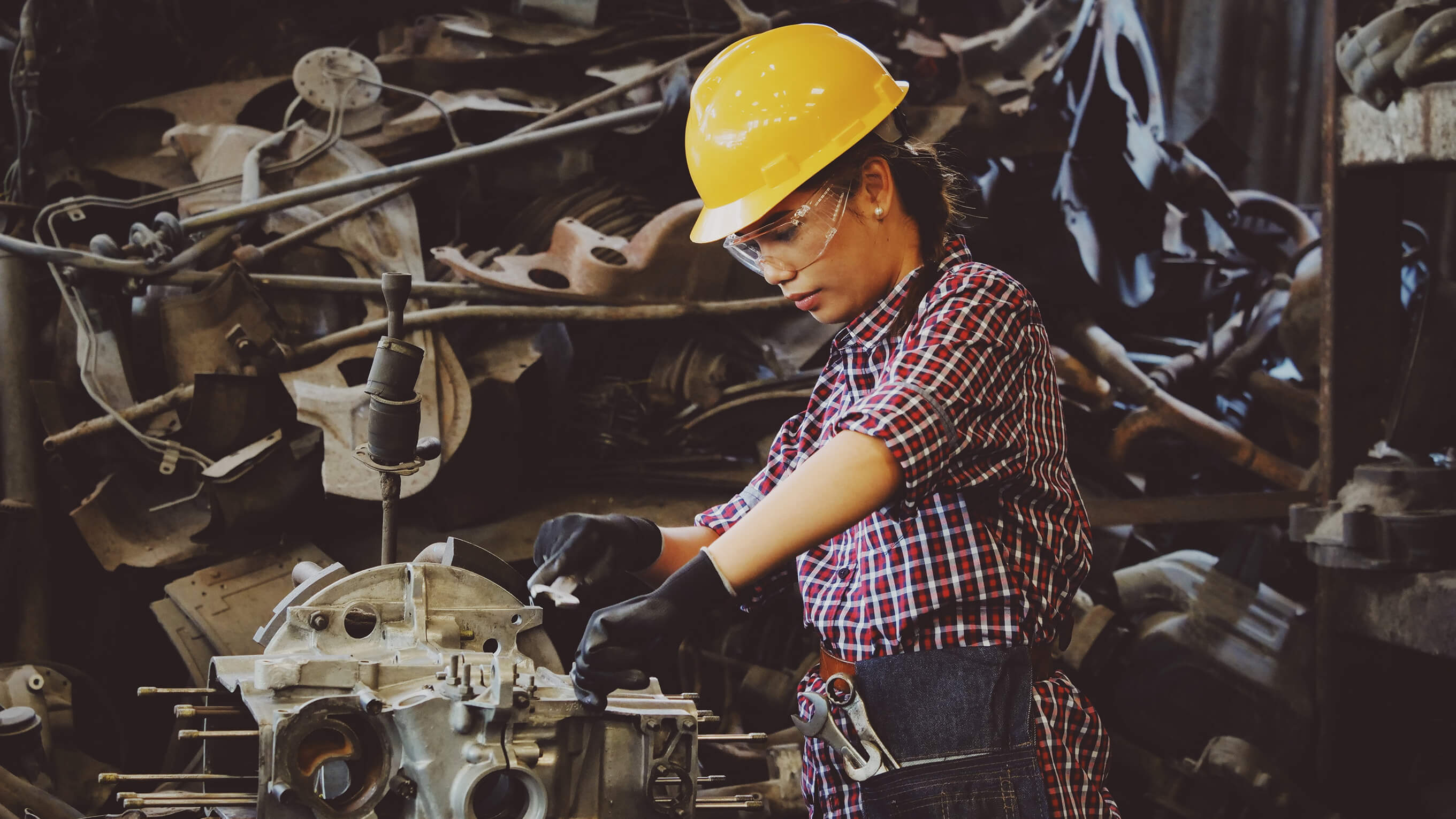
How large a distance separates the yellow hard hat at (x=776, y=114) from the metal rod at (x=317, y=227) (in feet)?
7.04

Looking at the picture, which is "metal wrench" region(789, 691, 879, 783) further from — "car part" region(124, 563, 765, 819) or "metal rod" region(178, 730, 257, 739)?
"metal rod" region(178, 730, 257, 739)

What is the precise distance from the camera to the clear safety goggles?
151 cm

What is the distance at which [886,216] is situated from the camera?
1538mm

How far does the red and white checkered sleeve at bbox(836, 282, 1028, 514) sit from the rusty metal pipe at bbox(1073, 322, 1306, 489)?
3075 mm

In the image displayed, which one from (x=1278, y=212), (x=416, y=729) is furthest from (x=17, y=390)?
→ (x=1278, y=212)

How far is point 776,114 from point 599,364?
242 centimetres

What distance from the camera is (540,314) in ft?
11.5

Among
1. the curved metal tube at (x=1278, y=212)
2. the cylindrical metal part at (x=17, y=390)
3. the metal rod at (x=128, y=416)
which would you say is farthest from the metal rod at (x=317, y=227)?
the curved metal tube at (x=1278, y=212)

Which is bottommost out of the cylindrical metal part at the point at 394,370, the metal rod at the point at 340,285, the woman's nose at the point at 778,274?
the cylindrical metal part at the point at 394,370

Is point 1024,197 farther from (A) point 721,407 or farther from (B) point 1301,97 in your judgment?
(B) point 1301,97

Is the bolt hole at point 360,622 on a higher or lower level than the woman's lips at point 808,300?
lower

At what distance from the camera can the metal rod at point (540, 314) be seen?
3.35m

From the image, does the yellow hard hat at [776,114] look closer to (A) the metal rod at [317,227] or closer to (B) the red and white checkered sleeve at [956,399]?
(B) the red and white checkered sleeve at [956,399]

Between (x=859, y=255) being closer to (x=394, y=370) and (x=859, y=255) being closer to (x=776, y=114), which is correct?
→ (x=776, y=114)
